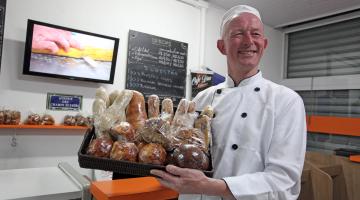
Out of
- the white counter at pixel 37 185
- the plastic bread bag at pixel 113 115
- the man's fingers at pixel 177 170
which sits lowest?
the white counter at pixel 37 185

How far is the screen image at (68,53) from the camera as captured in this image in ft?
7.49

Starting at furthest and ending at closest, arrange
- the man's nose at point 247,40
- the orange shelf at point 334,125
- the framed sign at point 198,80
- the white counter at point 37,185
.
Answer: the orange shelf at point 334,125 < the framed sign at point 198,80 < the white counter at point 37,185 < the man's nose at point 247,40

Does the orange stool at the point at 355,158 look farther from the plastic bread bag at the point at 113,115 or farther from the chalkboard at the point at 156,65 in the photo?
the plastic bread bag at the point at 113,115

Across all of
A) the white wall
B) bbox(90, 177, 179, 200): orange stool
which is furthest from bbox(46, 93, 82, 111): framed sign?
bbox(90, 177, 179, 200): orange stool

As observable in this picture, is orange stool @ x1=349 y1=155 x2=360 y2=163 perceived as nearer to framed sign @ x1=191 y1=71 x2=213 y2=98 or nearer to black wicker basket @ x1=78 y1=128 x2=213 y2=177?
framed sign @ x1=191 y1=71 x2=213 y2=98

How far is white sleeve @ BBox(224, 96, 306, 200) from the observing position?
950 millimetres

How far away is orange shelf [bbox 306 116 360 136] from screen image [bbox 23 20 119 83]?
2.79 meters

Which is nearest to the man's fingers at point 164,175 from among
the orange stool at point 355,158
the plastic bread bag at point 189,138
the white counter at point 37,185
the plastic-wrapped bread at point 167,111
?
the plastic bread bag at point 189,138

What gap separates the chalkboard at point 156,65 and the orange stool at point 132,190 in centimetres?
171

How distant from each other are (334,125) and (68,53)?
324 cm

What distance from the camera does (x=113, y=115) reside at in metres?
0.94

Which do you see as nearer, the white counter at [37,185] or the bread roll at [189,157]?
the bread roll at [189,157]

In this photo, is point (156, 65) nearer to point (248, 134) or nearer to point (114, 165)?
point (248, 134)

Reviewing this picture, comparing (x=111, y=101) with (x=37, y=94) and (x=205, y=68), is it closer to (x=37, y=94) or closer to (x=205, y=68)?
(x=37, y=94)
